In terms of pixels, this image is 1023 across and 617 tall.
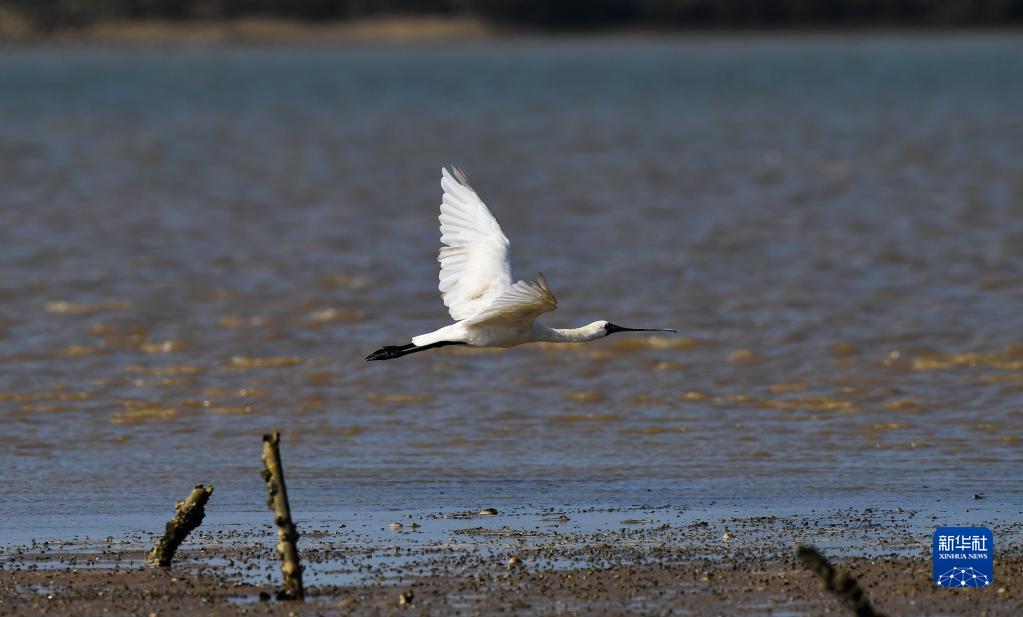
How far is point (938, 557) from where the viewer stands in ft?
26.8

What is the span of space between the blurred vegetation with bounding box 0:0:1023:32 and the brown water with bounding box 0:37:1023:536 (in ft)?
210

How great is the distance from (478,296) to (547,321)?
6.05 meters

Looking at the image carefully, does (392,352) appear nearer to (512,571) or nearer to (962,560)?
(512,571)

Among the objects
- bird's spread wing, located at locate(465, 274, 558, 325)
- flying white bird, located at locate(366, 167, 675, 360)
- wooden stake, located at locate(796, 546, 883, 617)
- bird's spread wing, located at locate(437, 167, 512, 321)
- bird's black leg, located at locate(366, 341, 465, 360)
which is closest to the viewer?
wooden stake, located at locate(796, 546, 883, 617)

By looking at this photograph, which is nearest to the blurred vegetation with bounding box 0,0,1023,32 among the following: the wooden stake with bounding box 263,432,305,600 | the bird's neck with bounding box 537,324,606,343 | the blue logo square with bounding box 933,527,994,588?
the bird's neck with bounding box 537,324,606,343

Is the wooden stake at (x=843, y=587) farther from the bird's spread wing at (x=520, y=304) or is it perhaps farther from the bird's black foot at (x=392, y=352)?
the bird's black foot at (x=392, y=352)

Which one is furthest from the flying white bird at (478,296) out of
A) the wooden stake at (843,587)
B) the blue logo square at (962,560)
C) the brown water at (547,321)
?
the wooden stake at (843,587)

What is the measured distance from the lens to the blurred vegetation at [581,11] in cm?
10231

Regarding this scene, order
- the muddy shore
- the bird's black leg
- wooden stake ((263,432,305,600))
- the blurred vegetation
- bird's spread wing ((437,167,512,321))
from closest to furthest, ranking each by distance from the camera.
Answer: the muddy shore < wooden stake ((263,432,305,600)) < the bird's black leg < bird's spread wing ((437,167,512,321)) < the blurred vegetation

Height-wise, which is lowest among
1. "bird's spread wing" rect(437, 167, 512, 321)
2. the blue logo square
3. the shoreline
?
the shoreline

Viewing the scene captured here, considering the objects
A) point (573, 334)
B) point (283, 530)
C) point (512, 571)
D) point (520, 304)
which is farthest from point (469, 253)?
point (283, 530)

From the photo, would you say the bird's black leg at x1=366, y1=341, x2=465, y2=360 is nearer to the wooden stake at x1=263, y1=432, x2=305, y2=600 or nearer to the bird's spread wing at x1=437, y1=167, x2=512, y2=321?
the bird's spread wing at x1=437, y1=167, x2=512, y2=321

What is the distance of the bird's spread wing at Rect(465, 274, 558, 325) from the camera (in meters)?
9.40

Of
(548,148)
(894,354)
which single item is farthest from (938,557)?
(548,148)
